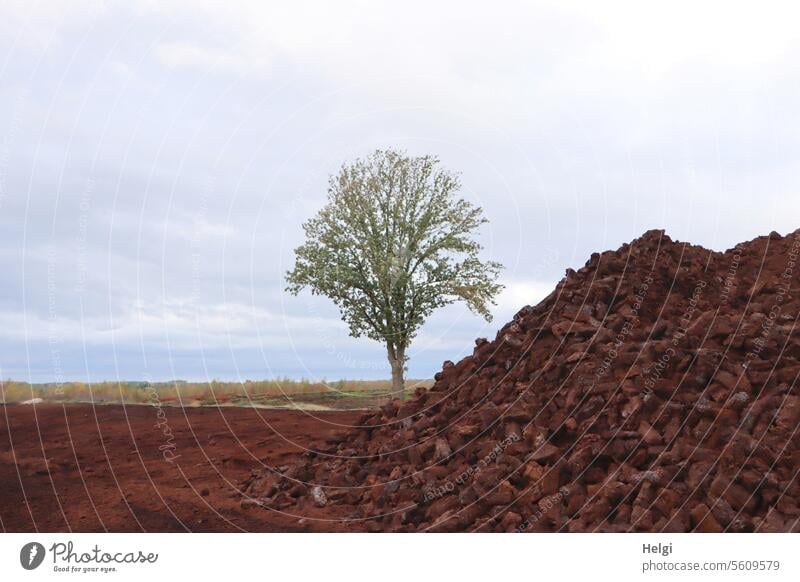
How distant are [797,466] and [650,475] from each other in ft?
7.17

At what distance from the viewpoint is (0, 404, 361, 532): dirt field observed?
13344 mm

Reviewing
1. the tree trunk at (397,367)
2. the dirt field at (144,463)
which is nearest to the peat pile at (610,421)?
the dirt field at (144,463)

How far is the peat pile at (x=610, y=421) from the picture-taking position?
36.8ft

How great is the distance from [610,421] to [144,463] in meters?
11.1

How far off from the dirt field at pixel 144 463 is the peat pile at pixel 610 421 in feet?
3.48
